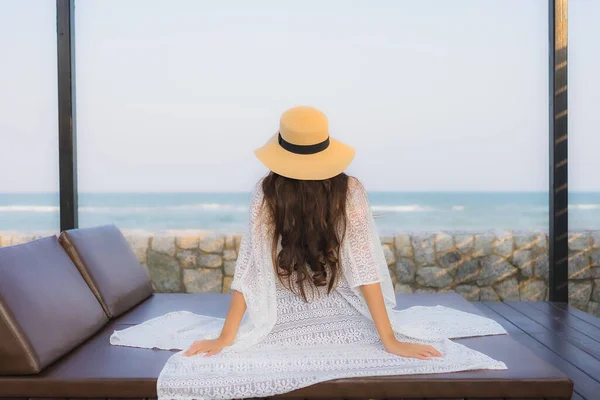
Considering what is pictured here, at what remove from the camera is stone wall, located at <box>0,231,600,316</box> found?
4594 mm

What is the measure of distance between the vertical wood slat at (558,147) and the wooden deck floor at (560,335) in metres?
0.41

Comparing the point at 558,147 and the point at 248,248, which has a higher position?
the point at 558,147

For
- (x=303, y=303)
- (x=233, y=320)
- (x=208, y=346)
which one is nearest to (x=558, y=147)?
(x=303, y=303)

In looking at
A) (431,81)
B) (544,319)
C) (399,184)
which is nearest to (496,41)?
(431,81)

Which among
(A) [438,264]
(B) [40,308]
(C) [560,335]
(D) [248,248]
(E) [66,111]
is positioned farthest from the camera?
(A) [438,264]

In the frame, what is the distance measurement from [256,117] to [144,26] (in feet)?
11.5

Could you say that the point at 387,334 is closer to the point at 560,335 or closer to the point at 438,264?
the point at 560,335

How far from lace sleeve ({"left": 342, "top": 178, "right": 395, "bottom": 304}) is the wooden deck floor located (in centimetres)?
83

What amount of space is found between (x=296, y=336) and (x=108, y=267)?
3.85 feet

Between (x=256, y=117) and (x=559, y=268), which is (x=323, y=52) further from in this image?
(x=559, y=268)

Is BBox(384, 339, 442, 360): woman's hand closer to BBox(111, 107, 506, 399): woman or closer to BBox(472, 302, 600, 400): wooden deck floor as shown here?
BBox(111, 107, 506, 399): woman

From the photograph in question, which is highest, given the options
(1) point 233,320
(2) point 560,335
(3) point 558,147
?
(3) point 558,147

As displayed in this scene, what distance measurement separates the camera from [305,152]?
2.02 m

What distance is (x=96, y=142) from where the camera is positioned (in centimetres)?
1425
